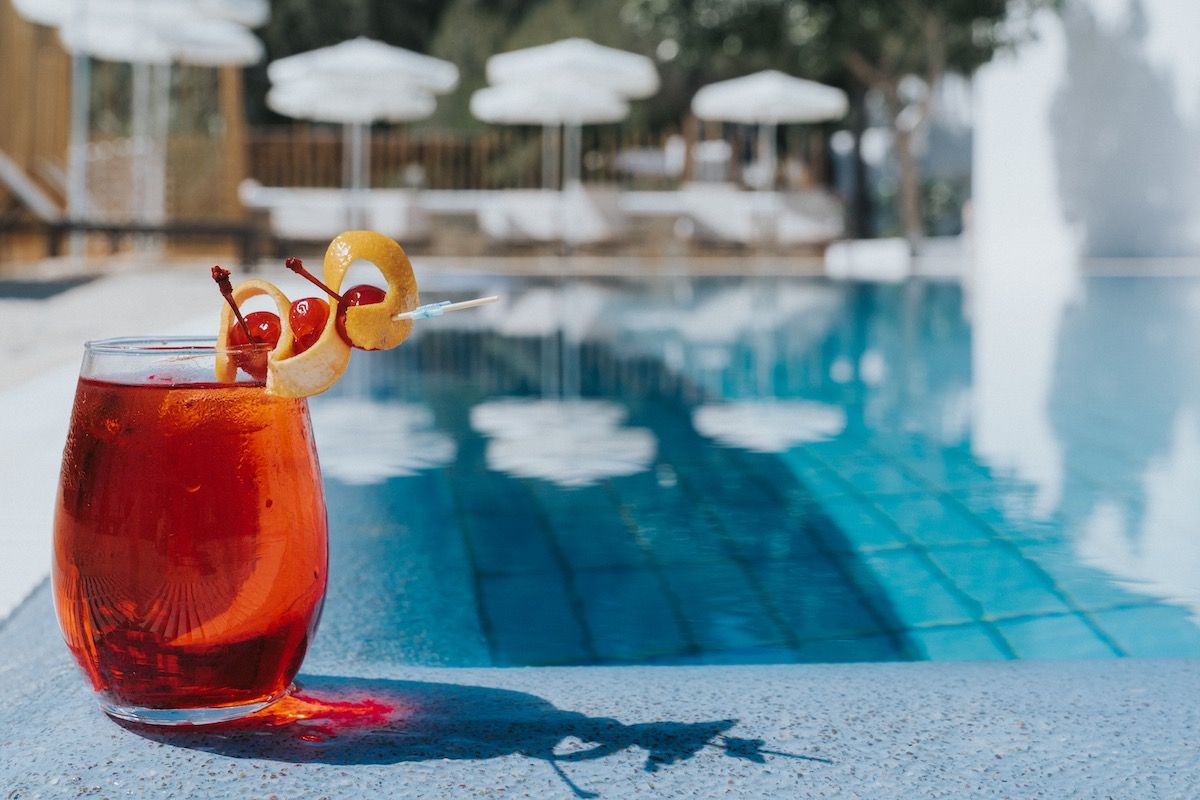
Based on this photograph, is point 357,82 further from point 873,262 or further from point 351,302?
point 351,302

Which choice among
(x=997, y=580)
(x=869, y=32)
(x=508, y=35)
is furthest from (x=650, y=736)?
(x=508, y=35)

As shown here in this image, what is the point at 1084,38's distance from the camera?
17.6 m

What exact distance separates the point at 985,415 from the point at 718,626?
307 cm

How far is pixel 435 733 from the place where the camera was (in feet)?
4.28

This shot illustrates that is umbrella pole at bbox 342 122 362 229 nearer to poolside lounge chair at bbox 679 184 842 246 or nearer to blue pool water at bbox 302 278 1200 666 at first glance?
poolside lounge chair at bbox 679 184 842 246

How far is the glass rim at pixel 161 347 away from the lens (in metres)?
1.27

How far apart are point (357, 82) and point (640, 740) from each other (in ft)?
51.5

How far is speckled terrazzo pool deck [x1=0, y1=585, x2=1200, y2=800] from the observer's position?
1.17m

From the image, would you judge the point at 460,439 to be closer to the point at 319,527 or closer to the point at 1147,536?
the point at 1147,536

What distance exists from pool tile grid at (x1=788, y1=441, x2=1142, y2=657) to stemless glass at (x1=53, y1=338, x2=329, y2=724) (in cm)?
154

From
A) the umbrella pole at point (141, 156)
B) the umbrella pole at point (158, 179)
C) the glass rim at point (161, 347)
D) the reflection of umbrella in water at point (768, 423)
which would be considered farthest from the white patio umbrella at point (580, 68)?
the glass rim at point (161, 347)

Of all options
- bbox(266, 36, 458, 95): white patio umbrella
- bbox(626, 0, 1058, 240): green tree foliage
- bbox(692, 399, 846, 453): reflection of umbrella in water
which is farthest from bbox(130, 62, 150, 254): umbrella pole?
bbox(692, 399, 846, 453): reflection of umbrella in water

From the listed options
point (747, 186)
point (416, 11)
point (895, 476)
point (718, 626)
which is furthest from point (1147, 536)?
point (416, 11)

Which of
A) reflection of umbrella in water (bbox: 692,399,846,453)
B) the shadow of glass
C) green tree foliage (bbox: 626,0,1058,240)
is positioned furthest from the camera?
green tree foliage (bbox: 626,0,1058,240)
